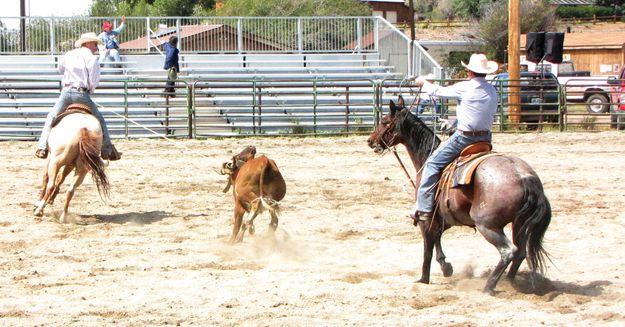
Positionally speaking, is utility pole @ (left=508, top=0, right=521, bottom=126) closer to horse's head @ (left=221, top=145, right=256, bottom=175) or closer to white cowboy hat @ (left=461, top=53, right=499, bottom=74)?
horse's head @ (left=221, top=145, right=256, bottom=175)

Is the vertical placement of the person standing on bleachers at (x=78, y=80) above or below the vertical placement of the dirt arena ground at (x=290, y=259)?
above

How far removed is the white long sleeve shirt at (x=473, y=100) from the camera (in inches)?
286

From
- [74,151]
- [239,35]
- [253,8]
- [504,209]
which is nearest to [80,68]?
[74,151]

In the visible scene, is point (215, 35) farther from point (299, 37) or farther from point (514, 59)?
point (514, 59)

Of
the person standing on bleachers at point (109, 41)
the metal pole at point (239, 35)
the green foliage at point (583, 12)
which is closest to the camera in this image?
the person standing on bleachers at point (109, 41)

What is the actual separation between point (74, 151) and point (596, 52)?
4540 cm

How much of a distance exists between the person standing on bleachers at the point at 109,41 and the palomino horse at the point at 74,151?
15.1 meters

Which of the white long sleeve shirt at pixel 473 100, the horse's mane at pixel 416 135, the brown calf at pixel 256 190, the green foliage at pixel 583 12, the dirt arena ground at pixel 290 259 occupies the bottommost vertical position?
the dirt arena ground at pixel 290 259

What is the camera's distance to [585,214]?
10.7 m

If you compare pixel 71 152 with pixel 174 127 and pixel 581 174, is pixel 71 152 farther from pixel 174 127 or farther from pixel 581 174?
pixel 174 127

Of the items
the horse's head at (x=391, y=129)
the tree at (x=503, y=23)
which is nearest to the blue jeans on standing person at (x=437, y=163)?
the horse's head at (x=391, y=129)

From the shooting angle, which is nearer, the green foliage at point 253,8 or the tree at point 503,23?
the green foliage at point 253,8

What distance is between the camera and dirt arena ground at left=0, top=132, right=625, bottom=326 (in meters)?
6.45

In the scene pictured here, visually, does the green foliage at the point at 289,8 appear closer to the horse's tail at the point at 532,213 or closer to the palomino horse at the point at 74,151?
the palomino horse at the point at 74,151
